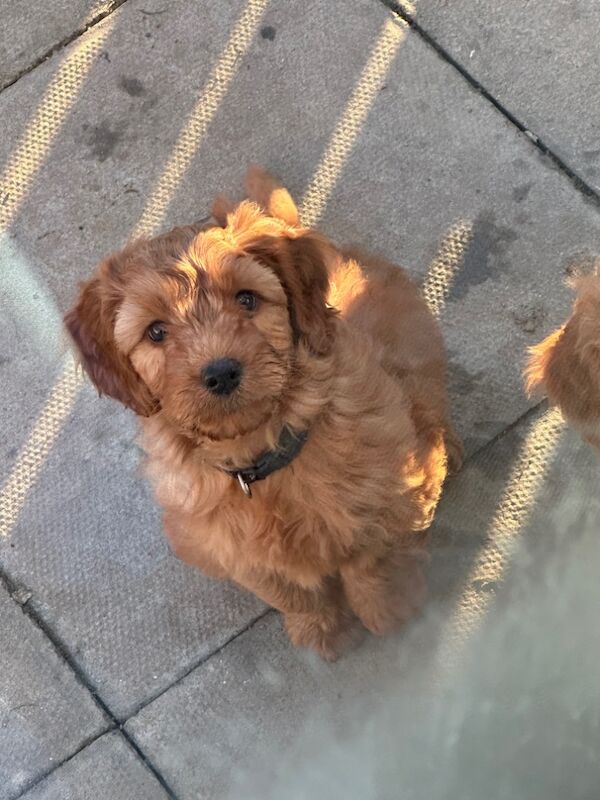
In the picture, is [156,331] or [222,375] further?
[156,331]

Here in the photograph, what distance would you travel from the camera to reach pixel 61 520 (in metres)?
3.31

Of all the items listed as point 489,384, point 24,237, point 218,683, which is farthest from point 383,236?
point 218,683

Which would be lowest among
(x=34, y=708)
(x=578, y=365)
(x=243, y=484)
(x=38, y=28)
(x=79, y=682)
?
(x=34, y=708)

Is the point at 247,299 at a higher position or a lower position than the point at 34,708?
higher

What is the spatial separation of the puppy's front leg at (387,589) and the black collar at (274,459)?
0.59m

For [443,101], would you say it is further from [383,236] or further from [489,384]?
[489,384]

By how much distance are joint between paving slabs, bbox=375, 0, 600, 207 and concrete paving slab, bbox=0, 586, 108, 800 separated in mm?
2520

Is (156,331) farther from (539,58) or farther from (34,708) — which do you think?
(539,58)

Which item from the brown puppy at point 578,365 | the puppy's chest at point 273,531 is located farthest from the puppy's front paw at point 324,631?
the brown puppy at point 578,365

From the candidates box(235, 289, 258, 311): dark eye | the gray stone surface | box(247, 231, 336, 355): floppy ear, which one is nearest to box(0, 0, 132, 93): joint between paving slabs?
the gray stone surface

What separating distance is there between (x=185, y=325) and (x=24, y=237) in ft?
5.89

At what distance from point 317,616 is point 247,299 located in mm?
1224

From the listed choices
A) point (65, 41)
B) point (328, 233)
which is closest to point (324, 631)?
point (328, 233)

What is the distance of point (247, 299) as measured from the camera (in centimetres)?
219
